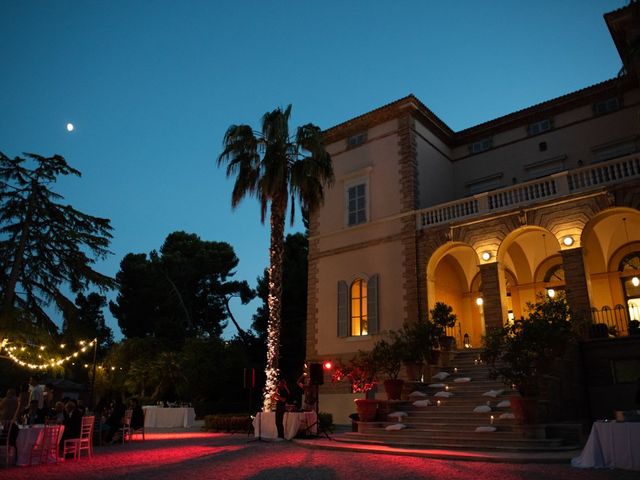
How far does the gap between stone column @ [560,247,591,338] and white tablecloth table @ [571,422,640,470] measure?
5.91 m

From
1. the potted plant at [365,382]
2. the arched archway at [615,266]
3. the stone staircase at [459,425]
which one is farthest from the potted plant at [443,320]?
the arched archway at [615,266]

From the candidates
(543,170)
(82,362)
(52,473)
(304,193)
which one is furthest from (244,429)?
(82,362)

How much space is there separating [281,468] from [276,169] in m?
9.75

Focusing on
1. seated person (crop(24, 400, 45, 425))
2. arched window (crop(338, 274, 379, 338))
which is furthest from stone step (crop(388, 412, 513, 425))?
seated person (crop(24, 400, 45, 425))

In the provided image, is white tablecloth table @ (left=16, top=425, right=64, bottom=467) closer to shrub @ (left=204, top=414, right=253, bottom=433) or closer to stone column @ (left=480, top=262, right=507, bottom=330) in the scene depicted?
shrub @ (left=204, top=414, right=253, bottom=433)

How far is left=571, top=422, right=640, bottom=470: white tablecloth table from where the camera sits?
7.13m

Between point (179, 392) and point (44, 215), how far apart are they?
9789 millimetres

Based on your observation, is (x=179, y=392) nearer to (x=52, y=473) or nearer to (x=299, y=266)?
(x=299, y=266)

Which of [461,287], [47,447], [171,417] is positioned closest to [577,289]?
[461,287]

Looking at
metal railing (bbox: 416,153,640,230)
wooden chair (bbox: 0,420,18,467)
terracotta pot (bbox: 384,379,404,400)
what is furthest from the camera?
metal railing (bbox: 416,153,640,230)

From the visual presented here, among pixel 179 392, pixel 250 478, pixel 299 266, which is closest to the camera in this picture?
pixel 250 478

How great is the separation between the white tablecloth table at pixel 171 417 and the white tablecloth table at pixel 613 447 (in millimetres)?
15068

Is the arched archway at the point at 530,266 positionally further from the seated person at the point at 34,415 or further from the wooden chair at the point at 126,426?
the seated person at the point at 34,415

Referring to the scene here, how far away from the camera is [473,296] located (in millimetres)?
18578
